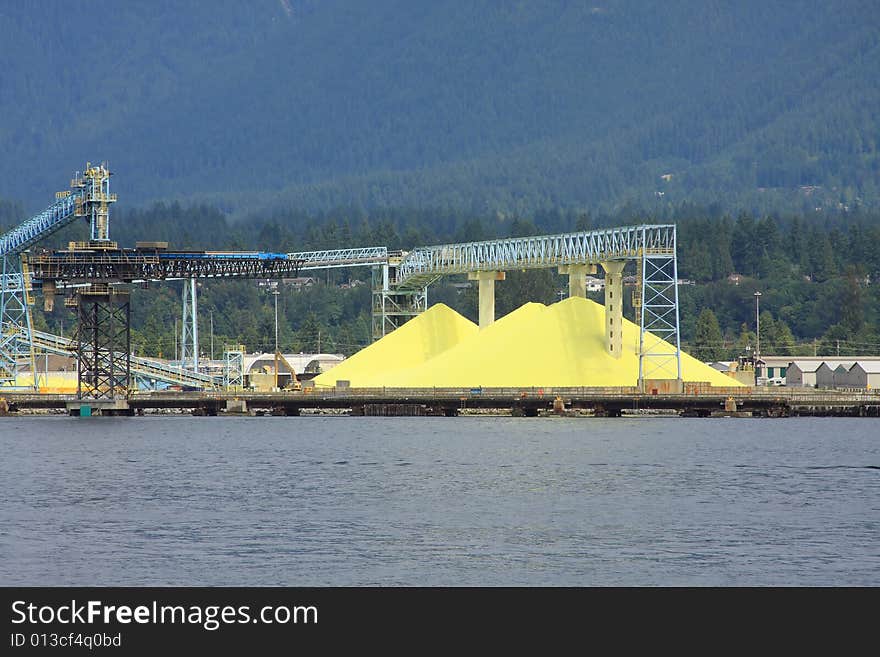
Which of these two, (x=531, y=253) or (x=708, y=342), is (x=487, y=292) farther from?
(x=708, y=342)

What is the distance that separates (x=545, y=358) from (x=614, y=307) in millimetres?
6051

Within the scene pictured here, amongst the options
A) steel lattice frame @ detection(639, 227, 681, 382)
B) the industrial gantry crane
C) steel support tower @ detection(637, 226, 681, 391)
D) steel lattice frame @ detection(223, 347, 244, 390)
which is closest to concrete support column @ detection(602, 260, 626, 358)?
steel support tower @ detection(637, 226, 681, 391)

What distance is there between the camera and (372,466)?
75000 mm

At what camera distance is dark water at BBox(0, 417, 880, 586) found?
4625cm

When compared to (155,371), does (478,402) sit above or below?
below

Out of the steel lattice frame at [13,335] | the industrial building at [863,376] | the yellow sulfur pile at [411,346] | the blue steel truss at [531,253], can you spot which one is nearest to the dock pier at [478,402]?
the steel lattice frame at [13,335]

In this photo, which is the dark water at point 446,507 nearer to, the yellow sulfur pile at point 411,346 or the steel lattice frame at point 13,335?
the steel lattice frame at point 13,335

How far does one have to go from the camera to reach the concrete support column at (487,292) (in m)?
131

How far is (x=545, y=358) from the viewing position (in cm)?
11638

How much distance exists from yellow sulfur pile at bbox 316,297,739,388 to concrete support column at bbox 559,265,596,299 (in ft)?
9.65

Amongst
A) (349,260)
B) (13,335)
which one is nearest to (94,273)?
(13,335)

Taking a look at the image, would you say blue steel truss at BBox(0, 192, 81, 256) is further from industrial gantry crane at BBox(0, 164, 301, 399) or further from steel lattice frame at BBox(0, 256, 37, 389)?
steel lattice frame at BBox(0, 256, 37, 389)
